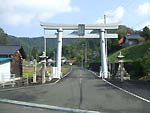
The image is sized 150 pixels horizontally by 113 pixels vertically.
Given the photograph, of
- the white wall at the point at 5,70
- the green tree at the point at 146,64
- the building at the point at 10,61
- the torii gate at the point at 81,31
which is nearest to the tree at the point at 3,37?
Answer: the building at the point at 10,61

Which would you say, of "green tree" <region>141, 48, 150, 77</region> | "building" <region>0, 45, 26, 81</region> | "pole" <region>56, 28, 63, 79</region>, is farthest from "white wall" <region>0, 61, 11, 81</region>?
"green tree" <region>141, 48, 150, 77</region>

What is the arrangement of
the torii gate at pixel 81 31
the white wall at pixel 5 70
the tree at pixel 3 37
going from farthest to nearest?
1. the tree at pixel 3 37
2. the torii gate at pixel 81 31
3. the white wall at pixel 5 70

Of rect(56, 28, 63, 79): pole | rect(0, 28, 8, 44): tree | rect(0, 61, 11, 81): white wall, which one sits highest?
rect(0, 28, 8, 44): tree

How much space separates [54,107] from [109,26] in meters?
20.4

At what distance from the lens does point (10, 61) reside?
25.5 meters

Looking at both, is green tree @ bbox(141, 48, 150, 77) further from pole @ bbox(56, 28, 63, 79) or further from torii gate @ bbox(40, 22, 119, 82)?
pole @ bbox(56, 28, 63, 79)

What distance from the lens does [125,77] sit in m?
23.9

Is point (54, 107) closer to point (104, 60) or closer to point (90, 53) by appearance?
point (104, 60)

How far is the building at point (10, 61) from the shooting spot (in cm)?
2371

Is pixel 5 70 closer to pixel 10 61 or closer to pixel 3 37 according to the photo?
pixel 10 61

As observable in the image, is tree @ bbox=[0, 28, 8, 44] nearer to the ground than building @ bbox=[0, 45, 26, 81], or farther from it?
farther from it

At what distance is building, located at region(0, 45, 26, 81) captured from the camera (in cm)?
2371

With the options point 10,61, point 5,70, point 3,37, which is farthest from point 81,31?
point 3,37

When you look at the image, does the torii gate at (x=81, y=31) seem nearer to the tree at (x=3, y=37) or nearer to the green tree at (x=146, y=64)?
the green tree at (x=146, y=64)
